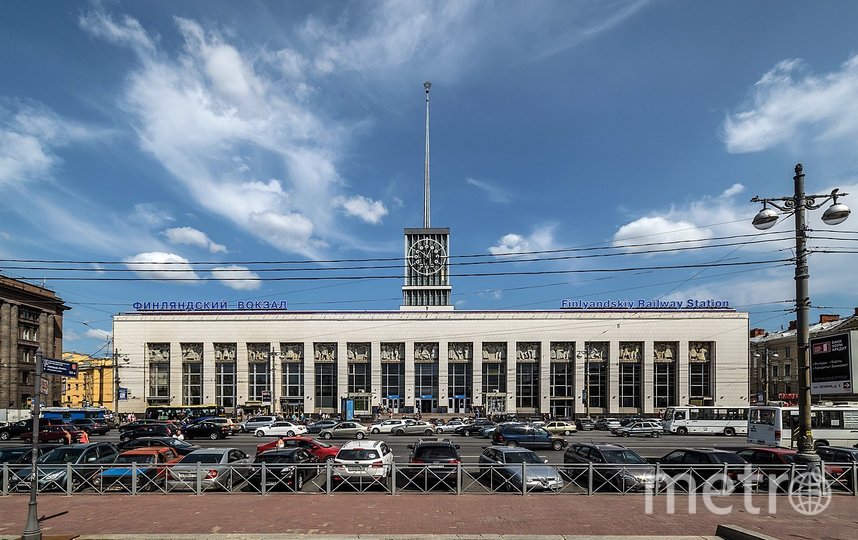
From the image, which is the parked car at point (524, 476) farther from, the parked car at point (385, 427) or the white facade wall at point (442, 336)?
the white facade wall at point (442, 336)

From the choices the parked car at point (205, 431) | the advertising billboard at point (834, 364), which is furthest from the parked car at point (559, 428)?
the advertising billboard at point (834, 364)

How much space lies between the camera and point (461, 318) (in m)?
82.2

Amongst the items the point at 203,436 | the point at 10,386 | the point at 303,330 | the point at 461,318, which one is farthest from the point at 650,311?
the point at 10,386

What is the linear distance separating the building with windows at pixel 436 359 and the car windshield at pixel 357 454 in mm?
60009

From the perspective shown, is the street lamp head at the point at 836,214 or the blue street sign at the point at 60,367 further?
the blue street sign at the point at 60,367

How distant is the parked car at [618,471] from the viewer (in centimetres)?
1859

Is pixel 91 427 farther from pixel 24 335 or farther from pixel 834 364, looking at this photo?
pixel 834 364

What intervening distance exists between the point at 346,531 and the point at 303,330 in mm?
70553

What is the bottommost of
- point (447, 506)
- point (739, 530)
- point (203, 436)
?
point (203, 436)

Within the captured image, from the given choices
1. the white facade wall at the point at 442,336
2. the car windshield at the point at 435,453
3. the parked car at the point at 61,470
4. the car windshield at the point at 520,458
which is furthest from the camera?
the white facade wall at the point at 442,336

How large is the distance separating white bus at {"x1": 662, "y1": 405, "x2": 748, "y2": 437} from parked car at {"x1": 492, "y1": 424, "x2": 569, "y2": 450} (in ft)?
73.5

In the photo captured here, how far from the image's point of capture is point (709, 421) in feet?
173

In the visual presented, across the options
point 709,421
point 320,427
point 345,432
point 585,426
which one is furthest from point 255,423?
point 709,421

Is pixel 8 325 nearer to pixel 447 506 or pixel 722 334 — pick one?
pixel 447 506
